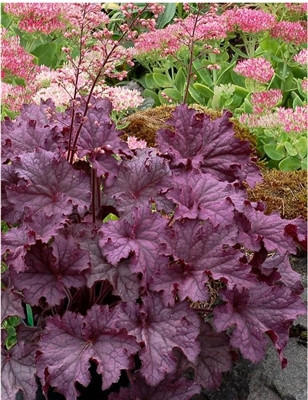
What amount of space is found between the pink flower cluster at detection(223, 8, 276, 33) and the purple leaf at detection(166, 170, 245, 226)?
1435 millimetres

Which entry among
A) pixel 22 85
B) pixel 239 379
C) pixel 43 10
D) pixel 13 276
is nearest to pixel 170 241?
pixel 13 276

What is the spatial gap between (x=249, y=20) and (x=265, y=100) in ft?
1.67

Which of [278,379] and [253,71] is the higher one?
[253,71]

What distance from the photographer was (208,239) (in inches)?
55.2

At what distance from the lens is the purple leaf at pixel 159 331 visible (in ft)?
4.38

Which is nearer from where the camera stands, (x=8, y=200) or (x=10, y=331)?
(x=8, y=200)

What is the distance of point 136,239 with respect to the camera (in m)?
1.41

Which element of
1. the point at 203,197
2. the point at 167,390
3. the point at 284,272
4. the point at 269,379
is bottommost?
the point at 269,379

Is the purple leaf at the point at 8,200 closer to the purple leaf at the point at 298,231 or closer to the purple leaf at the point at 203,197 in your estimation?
the purple leaf at the point at 203,197

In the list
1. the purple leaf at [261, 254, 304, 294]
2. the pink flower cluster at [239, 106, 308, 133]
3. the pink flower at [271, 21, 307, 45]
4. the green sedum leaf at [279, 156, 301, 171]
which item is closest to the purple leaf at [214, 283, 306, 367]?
the purple leaf at [261, 254, 304, 294]

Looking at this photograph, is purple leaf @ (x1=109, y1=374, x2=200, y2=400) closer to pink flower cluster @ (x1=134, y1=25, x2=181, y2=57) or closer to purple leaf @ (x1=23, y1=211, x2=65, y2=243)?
purple leaf @ (x1=23, y1=211, x2=65, y2=243)

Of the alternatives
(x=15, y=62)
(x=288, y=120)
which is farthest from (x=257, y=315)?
(x=15, y=62)

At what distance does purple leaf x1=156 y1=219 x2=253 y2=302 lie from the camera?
4.50 ft

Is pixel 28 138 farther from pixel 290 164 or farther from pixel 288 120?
pixel 290 164
